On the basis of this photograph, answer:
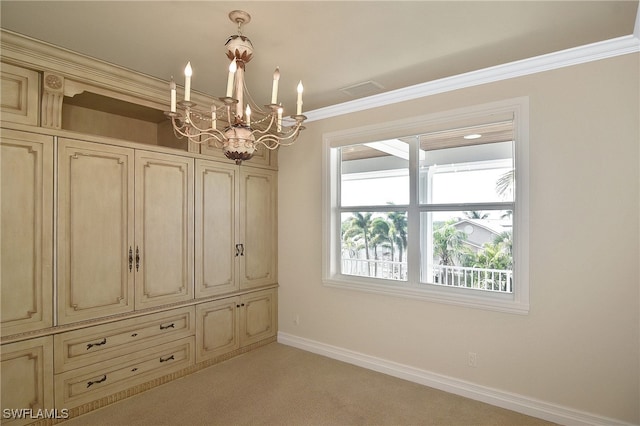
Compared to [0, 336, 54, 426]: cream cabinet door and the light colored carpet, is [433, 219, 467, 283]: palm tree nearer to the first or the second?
the light colored carpet

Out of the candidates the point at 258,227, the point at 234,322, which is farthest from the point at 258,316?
the point at 258,227

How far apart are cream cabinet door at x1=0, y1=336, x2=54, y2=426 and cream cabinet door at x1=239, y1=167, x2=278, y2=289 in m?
1.79

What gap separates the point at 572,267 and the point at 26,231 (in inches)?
152

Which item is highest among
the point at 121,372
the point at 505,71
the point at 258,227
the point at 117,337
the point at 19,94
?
the point at 505,71

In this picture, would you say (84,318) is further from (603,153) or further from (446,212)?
(603,153)

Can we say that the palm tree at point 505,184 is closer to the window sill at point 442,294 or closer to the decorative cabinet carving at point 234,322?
the window sill at point 442,294

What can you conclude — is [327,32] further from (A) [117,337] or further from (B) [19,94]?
(A) [117,337]

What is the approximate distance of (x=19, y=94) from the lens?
242 cm

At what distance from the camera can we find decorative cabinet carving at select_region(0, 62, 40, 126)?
2.35 meters

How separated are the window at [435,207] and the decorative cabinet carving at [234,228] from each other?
76 centimetres

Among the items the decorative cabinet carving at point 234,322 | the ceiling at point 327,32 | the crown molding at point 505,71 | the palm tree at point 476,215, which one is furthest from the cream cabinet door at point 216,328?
the palm tree at point 476,215

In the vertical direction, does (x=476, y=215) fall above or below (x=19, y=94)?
below

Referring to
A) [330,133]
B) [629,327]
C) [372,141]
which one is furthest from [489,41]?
[629,327]

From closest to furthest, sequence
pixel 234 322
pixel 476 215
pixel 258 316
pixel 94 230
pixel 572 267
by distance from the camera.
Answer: pixel 572 267, pixel 94 230, pixel 476 215, pixel 234 322, pixel 258 316
